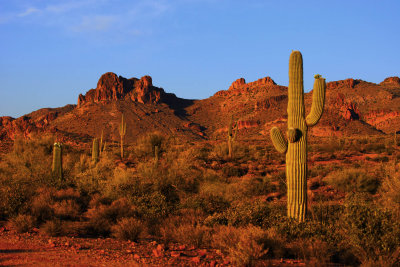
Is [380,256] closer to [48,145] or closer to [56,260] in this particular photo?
[56,260]

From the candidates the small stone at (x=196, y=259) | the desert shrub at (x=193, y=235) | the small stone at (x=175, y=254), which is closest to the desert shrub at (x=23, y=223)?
the desert shrub at (x=193, y=235)

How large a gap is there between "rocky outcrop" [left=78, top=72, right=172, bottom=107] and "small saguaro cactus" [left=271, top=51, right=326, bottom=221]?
8307 cm

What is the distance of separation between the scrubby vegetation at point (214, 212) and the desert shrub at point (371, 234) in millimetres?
17

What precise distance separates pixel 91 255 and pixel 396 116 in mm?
65720

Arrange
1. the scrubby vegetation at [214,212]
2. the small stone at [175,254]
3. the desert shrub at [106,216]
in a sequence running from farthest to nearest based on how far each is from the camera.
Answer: the desert shrub at [106,216]
the small stone at [175,254]
the scrubby vegetation at [214,212]

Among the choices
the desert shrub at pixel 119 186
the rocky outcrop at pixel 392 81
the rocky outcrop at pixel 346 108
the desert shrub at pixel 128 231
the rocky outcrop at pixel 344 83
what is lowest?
the desert shrub at pixel 128 231

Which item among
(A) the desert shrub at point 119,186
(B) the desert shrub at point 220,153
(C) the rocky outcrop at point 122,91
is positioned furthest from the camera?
(C) the rocky outcrop at point 122,91

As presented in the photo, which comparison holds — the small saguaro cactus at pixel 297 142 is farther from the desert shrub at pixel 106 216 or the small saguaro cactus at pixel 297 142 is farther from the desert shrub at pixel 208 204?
the desert shrub at pixel 106 216

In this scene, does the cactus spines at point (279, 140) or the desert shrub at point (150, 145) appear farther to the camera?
the desert shrub at point (150, 145)

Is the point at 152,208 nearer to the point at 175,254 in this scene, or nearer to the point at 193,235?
the point at 193,235

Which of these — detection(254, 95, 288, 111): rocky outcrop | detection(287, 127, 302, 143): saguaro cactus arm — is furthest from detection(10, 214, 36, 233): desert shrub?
detection(254, 95, 288, 111): rocky outcrop

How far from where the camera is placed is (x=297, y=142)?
8.70m

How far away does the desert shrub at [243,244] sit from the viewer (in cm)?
590

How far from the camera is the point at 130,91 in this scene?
95.4 m
